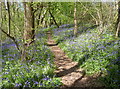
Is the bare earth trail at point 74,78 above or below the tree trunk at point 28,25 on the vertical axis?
below

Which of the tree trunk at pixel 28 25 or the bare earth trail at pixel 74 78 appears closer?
the bare earth trail at pixel 74 78

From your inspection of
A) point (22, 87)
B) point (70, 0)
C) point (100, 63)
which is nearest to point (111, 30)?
point (70, 0)

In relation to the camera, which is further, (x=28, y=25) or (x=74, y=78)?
(x=28, y=25)

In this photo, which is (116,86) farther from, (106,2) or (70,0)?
(70,0)

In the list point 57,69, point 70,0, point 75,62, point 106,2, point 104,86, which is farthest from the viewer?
point 70,0

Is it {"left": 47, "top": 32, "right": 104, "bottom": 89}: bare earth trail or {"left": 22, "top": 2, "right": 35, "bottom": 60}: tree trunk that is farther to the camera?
{"left": 22, "top": 2, "right": 35, "bottom": 60}: tree trunk

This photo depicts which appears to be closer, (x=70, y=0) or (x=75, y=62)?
(x=75, y=62)

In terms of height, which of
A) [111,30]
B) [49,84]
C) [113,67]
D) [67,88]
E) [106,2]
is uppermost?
[106,2]

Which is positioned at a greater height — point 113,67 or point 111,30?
point 111,30

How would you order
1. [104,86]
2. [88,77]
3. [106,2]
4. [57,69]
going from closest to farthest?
[104,86]
[88,77]
[57,69]
[106,2]

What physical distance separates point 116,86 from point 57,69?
3.25 m

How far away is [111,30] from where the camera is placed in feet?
43.1

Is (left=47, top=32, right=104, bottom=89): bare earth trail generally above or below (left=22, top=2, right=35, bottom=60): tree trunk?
below

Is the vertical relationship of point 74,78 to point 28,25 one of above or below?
below
